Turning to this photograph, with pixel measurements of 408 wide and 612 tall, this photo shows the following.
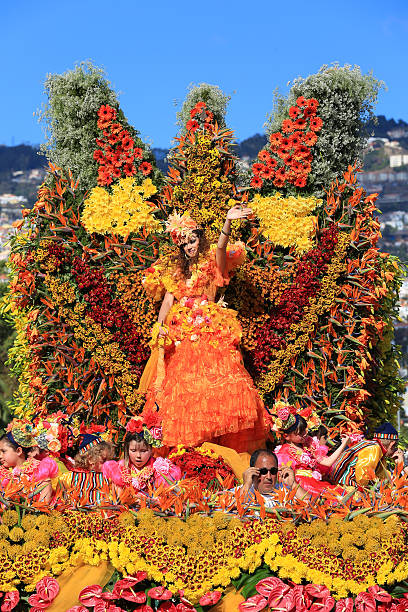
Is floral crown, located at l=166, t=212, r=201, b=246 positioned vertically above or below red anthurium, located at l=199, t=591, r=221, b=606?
above

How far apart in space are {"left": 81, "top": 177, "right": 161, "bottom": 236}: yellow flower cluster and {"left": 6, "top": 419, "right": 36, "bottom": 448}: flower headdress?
2.50 metres

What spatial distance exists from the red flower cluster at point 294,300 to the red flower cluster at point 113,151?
2068 millimetres

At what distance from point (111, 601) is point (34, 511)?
2.79ft

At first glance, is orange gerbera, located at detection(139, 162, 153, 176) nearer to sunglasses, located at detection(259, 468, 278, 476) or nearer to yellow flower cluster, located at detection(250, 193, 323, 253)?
yellow flower cluster, located at detection(250, 193, 323, 253)

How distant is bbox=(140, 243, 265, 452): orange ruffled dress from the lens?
7.84m

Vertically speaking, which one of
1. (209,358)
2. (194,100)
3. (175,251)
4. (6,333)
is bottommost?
(6,333)

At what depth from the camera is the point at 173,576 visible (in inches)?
231

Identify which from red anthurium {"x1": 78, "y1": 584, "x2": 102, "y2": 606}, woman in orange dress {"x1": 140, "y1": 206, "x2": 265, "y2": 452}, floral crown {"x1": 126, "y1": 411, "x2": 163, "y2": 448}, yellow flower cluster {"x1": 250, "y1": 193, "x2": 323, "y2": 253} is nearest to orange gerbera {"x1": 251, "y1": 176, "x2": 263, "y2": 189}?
yellow flower cluster {"x1": 250, "y1": 193, "x2": 323, "y2": 253}

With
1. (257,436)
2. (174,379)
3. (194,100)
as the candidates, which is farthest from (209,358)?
(194,100)

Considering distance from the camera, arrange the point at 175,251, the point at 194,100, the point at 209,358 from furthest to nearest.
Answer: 1. the point at 194,100
2. the point at 175,251
3. the point at 209,358

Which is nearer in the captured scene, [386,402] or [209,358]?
[209,358]

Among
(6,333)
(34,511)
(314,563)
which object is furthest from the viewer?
(6,333)

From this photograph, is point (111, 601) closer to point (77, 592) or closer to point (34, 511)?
point (77, 592)

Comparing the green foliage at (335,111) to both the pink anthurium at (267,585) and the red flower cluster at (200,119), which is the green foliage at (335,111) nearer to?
the red flower cluster at (200,119)
